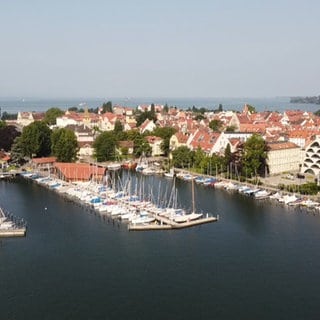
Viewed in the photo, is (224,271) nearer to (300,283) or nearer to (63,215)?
(300,283)

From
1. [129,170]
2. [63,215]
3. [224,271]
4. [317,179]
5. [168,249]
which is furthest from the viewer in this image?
[129,170]

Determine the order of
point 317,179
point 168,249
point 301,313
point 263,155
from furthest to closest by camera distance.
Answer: point 263,155 < point 317,179 < point 168,249 < point 301,313

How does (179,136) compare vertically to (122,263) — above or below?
above

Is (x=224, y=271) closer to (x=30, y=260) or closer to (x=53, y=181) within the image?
(x=30, y=260)

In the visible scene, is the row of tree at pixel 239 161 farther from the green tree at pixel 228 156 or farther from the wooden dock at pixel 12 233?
the wooden dock at pixel 12 233

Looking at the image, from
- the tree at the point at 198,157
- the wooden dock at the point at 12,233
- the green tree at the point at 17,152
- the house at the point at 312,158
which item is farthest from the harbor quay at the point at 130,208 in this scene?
the house at the point at 312,158

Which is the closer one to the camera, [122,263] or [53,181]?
[122,263]

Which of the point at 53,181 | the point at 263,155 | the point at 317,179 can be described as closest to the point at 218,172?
the point at 263,155

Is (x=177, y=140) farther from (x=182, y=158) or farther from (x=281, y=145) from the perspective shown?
(x=281, y=145)
